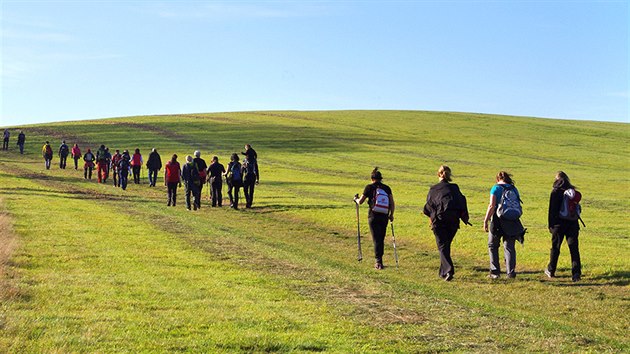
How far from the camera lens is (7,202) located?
26.4 metres

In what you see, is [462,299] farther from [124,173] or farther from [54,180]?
[54,180]

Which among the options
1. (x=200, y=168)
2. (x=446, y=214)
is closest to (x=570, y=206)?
(x=446, y=214)

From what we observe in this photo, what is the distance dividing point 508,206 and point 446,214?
1.39 metres

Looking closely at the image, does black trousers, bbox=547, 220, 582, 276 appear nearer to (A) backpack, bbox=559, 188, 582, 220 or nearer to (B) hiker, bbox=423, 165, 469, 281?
(A) backpack, bbox=559, 188, 582, 220

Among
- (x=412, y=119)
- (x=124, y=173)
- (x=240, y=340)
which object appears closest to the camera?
(x=240, y=340)

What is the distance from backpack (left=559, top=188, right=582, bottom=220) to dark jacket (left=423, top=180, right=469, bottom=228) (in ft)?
6.94

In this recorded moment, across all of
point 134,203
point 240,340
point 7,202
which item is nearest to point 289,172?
point 134,203

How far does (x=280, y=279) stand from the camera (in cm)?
1349

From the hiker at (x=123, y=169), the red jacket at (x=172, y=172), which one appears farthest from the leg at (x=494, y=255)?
the hiker at (x=123, y=169)

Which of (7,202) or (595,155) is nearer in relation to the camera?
(7,202)

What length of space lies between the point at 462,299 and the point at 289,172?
3591cm

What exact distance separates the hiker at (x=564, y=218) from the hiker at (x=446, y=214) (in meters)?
1.99

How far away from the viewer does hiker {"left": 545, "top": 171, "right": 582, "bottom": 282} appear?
14.9 metres

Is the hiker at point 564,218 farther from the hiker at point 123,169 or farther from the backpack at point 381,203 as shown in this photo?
the hiker at point 123,169
